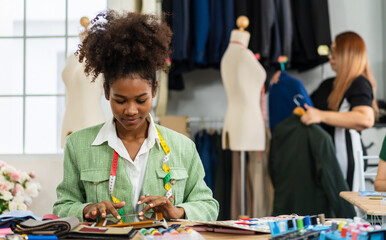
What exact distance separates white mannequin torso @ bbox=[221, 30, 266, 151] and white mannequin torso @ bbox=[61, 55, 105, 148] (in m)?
0.95

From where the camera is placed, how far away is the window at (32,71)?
486cm

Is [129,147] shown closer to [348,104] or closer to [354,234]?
[354,234]

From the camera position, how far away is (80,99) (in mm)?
3777

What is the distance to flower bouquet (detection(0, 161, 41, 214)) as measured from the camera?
148 inches

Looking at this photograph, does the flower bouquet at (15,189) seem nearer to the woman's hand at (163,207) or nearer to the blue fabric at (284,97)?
the blue fabric at (284,97)

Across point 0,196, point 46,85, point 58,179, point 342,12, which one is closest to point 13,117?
point 46,85

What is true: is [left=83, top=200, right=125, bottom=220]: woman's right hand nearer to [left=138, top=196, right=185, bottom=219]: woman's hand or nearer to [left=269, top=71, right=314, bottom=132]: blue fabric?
[left=138, top=196, right=185, bottom=219]: woman's hand

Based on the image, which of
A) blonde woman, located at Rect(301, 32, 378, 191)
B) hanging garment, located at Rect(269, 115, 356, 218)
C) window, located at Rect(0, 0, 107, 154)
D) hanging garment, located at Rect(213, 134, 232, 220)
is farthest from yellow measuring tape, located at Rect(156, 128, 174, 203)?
window, located at Rect(0, 0, 107, 154)

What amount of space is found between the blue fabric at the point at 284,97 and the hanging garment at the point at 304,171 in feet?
0.82

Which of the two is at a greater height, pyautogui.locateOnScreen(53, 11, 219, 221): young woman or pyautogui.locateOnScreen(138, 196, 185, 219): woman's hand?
pyautogui.locateOnScreen(53, 11, 219, 221): young woman

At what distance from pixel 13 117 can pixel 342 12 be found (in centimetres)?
323

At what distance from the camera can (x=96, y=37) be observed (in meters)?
1.81

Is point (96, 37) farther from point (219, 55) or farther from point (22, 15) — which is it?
point (22, 15)

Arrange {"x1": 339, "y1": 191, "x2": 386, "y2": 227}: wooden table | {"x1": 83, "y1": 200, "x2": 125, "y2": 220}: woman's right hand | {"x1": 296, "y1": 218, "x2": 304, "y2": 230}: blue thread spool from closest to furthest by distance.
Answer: {"x1": 296, "y1": 218, "x2": 304, "y2": 230}: blue thread spool, {"x1": 83, "y1": 200, "x2": 125, "y2": 220}: woman's right hand, {"x1": 339, "y1": 191, "x2": 386, "y2": 227}: wooden table
